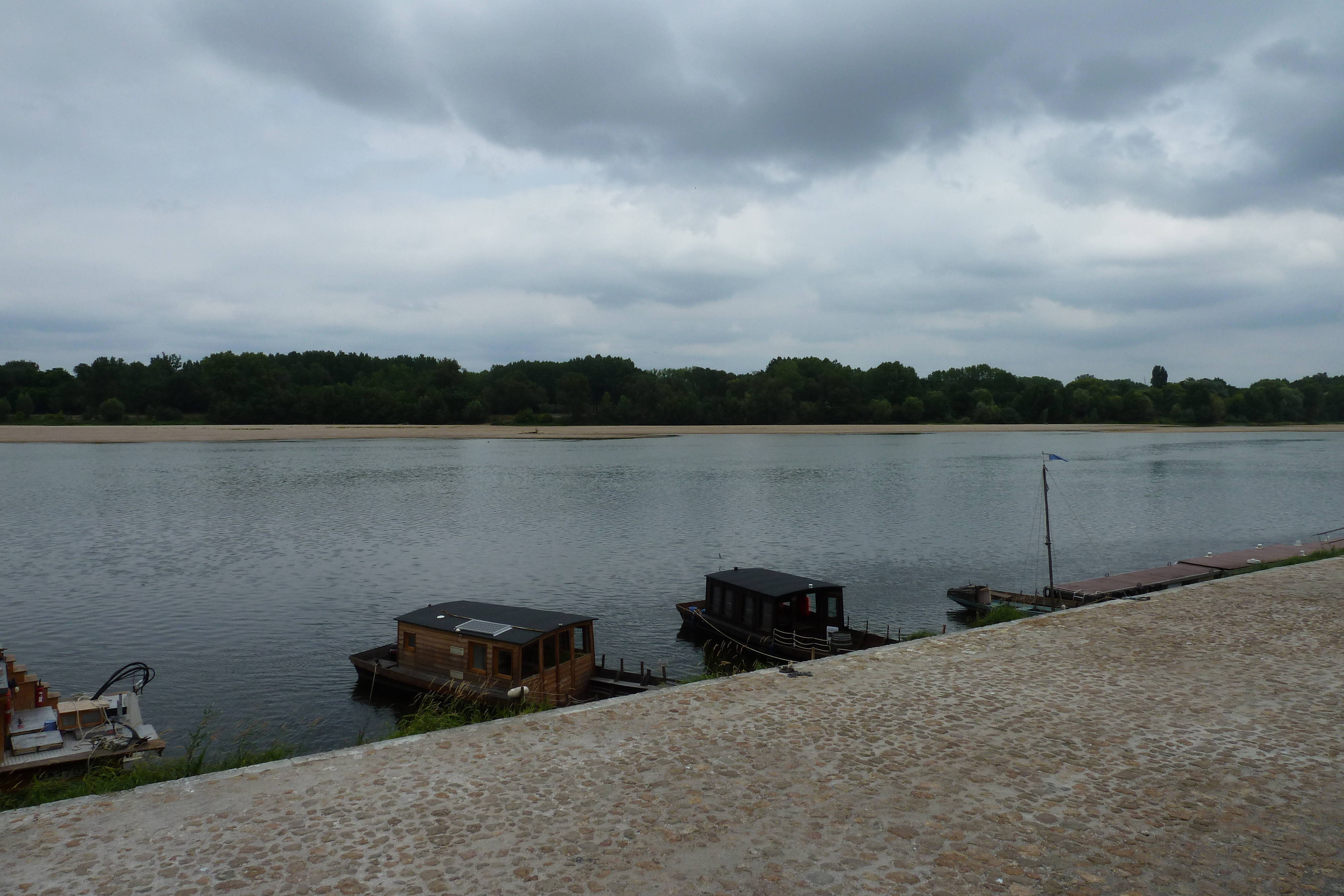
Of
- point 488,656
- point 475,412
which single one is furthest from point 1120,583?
point 475,412

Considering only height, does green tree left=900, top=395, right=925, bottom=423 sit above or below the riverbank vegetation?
above

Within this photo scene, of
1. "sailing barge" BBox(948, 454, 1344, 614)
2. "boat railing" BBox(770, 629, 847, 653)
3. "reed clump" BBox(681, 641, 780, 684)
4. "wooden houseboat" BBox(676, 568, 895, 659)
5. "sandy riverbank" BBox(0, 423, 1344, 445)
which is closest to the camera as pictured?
"boat railing" BBox(770, 629, 847, 653)

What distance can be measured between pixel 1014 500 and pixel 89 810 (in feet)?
187

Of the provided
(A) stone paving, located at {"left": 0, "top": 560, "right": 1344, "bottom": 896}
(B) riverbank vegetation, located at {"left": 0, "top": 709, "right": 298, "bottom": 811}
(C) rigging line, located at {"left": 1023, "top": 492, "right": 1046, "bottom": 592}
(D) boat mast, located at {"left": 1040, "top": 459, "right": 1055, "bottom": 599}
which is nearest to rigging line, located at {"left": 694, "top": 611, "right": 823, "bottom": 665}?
(A) stone paving, located at {"left": 0, "top": 560, "right": 1344, "bottom": 896}

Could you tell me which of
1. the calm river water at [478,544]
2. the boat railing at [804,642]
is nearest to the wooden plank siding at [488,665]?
the calm river water at [478,544]

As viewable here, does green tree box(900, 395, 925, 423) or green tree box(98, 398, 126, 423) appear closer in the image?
green tree box(98, 398, 126, 423)

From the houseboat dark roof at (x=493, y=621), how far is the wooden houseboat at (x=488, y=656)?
24 mm

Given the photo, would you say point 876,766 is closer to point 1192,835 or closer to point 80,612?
point 1192,835

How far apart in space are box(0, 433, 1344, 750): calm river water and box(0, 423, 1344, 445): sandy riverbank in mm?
42949

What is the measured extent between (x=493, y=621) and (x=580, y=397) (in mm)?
150502

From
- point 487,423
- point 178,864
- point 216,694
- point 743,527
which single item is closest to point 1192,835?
point 178,864

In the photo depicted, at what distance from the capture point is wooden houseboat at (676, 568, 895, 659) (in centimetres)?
2191

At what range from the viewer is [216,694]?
68.4 feet

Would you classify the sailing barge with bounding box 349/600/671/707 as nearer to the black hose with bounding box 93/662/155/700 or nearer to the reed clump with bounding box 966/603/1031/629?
the black hose with bounding box 93/662/155/700
